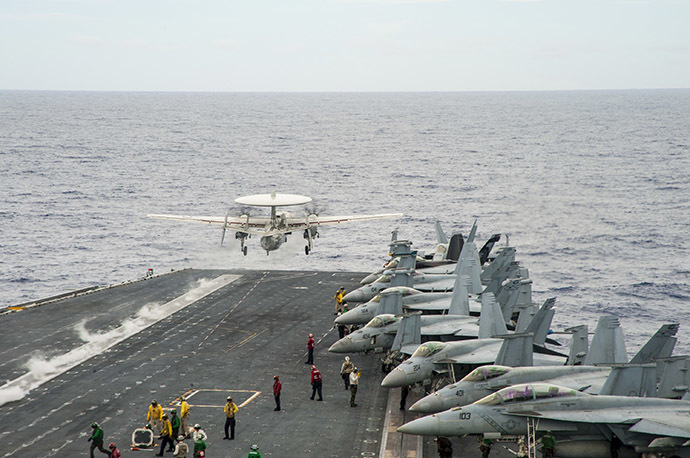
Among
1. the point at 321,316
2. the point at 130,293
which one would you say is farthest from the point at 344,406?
Answer: the point at 130,293

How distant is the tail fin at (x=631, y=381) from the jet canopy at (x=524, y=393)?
163 cm

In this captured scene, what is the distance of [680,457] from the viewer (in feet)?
83.6

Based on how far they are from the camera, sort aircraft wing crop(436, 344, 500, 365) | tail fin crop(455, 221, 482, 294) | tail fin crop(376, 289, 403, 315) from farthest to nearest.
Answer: tail fin crop(455, 221, 482, 294) < tail fin crop(376, 289, 403, 315) < aircraft wing crop(436, 344, 500, 365)

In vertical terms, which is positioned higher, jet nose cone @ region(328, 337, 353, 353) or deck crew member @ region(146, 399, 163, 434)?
jet nose cone @ region(328, 337, 353, 353)

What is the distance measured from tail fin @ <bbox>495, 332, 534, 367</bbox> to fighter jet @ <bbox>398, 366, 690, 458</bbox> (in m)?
3.73

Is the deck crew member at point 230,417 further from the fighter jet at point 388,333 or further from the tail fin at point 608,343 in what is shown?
the tail fin at point 608,343

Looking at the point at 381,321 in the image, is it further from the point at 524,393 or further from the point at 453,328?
the point at 524,393

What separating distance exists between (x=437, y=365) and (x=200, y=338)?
1898 cm

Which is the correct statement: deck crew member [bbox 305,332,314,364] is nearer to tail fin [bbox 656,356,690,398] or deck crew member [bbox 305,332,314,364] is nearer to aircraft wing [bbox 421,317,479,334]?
aircraft wing [bbox 421,317,479,334]

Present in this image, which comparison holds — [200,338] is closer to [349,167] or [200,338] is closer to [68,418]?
[68,418]

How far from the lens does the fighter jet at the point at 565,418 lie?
25656 mm

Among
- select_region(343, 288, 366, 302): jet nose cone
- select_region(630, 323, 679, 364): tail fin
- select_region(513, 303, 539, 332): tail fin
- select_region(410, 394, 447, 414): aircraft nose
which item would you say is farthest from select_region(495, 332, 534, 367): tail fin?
select_region(343, 288, 366, 302): jet nose cone

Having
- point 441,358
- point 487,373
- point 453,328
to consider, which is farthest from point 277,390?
point 453,328

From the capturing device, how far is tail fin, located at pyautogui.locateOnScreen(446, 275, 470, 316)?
137 ft
